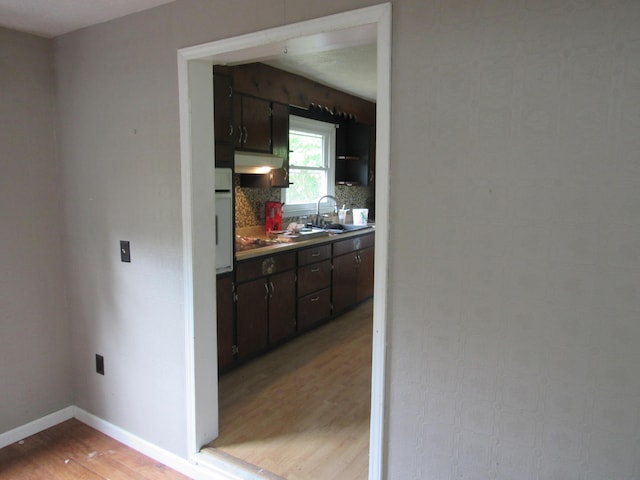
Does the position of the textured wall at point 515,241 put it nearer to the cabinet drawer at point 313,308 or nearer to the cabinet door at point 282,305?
the cabinet door at point 282,305

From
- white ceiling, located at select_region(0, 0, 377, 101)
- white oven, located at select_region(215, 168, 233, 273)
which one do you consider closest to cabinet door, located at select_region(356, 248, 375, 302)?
white oven, located at select_region(215, 168, 233, 273)

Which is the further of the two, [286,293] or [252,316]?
[286,293]

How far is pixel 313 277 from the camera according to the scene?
4.14 meters

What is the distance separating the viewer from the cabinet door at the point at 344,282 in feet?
14.8

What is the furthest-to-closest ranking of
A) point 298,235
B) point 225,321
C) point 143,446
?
point 298,235, point 225,321, point 143,446

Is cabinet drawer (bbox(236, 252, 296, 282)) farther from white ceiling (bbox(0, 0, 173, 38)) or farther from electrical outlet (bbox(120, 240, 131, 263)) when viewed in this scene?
white ceiling (bbox(0, 0, 173, 38))

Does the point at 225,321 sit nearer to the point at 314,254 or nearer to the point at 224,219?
the point at 224,219

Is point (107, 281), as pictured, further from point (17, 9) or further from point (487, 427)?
point (487, 427)

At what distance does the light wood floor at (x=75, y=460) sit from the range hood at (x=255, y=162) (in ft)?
6.88

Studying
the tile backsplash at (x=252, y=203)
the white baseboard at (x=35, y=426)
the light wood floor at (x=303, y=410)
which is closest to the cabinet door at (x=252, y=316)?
the light wood floor at (x=303, y=410)

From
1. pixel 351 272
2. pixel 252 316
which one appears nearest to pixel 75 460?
pixel 252 316

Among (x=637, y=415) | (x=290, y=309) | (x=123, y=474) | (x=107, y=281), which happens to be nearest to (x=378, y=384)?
(x=637, y=415)

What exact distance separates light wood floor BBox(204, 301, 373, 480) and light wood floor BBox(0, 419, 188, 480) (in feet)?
1.35

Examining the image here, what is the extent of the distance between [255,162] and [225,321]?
51.5 inches
